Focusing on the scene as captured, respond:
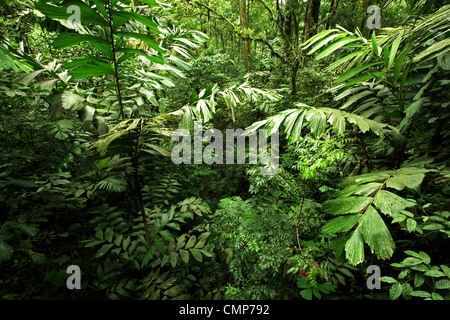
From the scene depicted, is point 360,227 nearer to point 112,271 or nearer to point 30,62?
point 112,271

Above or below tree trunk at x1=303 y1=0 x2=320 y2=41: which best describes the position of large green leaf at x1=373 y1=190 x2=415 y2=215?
below

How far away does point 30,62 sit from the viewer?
105 cm

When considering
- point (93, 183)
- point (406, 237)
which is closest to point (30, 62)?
point (93, 183)

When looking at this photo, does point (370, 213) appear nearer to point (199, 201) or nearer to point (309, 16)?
point (199, 201)

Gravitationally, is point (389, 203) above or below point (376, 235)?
above

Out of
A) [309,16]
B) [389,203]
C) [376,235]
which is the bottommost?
[376,235]

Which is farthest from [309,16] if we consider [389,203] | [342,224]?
[342,224]

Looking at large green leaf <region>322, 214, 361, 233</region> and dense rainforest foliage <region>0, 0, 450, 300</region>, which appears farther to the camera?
dense rainforest foliage <region>0, 0, 450, 300</region>

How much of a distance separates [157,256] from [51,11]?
57.6 inches

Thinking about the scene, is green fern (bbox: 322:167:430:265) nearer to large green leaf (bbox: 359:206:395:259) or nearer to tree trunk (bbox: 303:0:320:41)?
large green leaf (bbox: 359:206:395:259)

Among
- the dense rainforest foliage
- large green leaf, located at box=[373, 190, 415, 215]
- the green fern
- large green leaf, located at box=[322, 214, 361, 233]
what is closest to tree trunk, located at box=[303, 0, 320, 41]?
the dense rainforest foliage

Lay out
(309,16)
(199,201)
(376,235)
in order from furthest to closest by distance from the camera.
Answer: (309,16) → (199,201) → (376,235)

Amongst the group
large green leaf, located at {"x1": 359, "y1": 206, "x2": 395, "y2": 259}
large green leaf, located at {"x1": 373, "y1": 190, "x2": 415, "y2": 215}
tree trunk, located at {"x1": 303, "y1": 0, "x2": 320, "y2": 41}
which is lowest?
large green leaf, located at {"x1": 359, "y1": 206, "x2": 395, "y2": 259}

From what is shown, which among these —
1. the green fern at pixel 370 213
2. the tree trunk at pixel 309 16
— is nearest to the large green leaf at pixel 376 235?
the green fern at pixel 370 213
